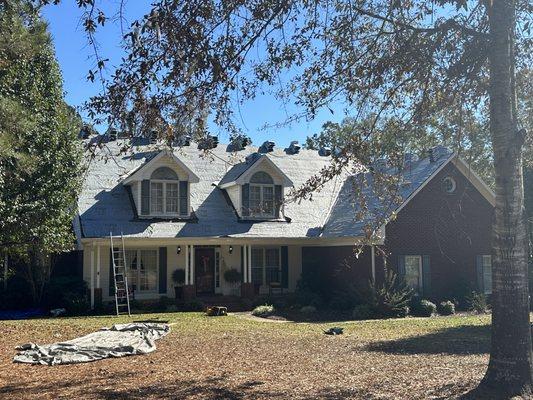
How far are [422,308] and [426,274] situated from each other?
7.84 ft

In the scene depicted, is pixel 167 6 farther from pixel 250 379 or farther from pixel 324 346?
pixel 324 346

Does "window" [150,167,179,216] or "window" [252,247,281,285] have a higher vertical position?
"window" [150,167,179,216]

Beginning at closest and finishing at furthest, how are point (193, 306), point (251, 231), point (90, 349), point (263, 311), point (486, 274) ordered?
point (90, 349), point (263, 311), point (193, 306), point (251, 231), point (486, 274)

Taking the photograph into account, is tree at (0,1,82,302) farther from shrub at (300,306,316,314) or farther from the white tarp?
shrub at (300,306,316,314)

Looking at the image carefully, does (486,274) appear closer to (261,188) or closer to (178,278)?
(261,188)

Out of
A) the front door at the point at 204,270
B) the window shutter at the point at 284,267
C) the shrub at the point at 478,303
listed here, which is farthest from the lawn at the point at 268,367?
the window shutter at the point at 284,267

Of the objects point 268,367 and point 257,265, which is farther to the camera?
point 257,265

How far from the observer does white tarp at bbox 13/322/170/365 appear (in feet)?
36.1

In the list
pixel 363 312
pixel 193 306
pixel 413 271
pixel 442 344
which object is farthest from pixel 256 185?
pixel 442 344

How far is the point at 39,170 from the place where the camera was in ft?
63.9

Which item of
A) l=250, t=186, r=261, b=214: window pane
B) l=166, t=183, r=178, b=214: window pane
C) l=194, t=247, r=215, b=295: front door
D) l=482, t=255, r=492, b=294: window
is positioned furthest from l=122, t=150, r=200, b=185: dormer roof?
l=482, t=255, r=492, b=294: window

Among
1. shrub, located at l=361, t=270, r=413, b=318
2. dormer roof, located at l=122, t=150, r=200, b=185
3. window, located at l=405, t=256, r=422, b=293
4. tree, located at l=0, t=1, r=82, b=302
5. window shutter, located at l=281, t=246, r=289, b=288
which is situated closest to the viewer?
tree, located at l=0, t=1, r=82, b=302

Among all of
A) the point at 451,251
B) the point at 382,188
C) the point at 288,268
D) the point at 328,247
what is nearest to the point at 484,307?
the point at 451,251

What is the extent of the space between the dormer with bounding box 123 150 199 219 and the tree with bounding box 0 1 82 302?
107 inches
